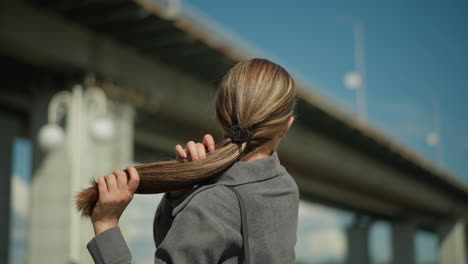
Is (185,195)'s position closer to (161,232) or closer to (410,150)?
(161,232)

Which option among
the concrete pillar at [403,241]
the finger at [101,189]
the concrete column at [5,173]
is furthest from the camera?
the concrete pillar at [403,241]

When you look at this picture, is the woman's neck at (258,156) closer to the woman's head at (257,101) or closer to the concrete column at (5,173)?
the woman's head at (257,101)

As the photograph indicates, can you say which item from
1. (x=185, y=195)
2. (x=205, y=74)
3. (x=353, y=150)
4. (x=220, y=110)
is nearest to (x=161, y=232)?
(x=185, y=195)

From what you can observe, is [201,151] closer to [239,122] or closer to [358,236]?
[239,122]

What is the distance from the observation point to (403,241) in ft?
182

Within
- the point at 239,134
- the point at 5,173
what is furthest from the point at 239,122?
the point at 5,173

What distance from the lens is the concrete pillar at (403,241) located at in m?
53.7

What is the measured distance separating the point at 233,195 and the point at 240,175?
0.09 m

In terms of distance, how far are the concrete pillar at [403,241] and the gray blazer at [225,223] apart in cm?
5355

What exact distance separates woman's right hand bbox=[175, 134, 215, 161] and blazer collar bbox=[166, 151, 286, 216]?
0.10 m

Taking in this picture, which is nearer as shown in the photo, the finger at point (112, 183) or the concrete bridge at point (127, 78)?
the finger at point (112, 183)

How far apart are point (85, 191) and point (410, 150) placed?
32.2m

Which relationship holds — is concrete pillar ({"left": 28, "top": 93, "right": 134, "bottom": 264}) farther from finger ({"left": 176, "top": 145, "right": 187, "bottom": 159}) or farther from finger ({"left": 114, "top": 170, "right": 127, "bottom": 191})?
finger ({"left": 114, "top": 170, "right": 127, "bottom": 191})

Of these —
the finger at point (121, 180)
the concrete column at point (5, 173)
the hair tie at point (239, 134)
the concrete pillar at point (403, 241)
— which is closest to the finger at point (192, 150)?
the hair tie at point (239, 134)
